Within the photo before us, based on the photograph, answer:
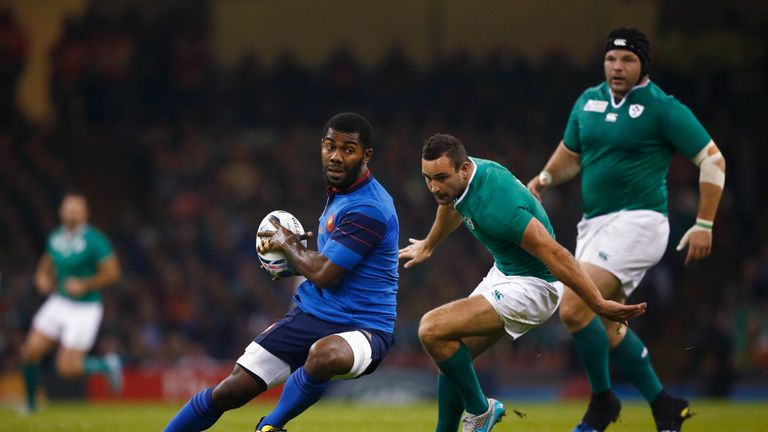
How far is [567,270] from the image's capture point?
624cm

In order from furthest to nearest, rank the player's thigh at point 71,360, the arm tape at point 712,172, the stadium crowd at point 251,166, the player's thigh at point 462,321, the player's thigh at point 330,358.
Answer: the stadium crowd at point 251,166 → the player's thigh at point 71,360 → the arm tape at point 712,172 → the player's thigh at point 462,321 → the player's thigh at point 330,358

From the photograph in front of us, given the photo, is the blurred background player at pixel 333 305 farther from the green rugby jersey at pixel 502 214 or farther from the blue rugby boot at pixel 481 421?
the blue rugby boot at pixel 481 421

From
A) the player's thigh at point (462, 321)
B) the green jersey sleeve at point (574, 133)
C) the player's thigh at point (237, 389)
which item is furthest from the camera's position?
the green jersey sleeve at point (574, 133)

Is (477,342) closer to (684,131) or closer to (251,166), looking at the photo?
(684,131)

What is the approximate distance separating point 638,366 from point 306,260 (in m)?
2.71

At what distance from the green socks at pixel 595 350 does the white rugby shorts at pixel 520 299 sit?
770 millimetres

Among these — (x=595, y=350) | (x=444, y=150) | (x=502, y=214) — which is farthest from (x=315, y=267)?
(x=595, y=350)

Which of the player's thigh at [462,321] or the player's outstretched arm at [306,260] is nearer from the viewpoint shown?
the player's outstretched arm at [306,260]

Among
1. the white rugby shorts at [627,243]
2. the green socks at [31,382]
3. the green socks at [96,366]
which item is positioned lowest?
the green socks at [96,366]

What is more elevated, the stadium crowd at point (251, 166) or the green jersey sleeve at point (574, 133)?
the green jersey sleeve at point (574, 133)

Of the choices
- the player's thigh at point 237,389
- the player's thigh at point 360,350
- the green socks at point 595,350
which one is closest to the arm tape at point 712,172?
the green socks at point 595,350

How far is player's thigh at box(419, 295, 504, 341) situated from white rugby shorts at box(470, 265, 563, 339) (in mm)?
54

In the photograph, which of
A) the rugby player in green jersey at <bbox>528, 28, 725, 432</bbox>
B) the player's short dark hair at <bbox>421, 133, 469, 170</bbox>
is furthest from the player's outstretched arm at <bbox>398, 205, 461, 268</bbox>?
the rugby player in green jersey at <bbox>528, 28, 725, 432</bbox>

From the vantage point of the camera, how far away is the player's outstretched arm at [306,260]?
635 centimetres
